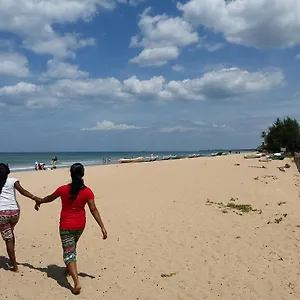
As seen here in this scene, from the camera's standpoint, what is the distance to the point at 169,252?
24.4ft

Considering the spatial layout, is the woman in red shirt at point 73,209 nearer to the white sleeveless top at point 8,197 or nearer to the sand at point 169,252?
the sand at point 169,252

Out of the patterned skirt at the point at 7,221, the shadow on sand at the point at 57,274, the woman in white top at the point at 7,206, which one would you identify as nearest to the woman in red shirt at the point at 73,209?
the shadow on sand at the point at 57,274

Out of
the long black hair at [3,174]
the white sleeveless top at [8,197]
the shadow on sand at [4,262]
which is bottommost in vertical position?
the shadow on sand at [4,262]

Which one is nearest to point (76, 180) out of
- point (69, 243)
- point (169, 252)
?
point (69, 243)

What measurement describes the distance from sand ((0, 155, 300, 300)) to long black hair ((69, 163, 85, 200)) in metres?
1.45

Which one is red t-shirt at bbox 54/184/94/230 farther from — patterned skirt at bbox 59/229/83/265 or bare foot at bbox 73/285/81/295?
bare foot at bbox 73/285/81/295

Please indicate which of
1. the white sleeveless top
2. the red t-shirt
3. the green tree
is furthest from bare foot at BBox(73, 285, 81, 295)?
the green tree

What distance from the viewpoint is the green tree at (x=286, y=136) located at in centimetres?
6022

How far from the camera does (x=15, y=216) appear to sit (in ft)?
18.9

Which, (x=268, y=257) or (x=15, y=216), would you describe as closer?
(x=15, y=216)

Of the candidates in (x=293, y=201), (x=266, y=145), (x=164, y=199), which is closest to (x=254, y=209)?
(x=293, y=201)

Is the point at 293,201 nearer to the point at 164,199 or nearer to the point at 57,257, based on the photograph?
the point at 164,199

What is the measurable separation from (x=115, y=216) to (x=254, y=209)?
14.5 ft

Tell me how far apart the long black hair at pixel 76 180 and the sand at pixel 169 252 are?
1449 millimetres
